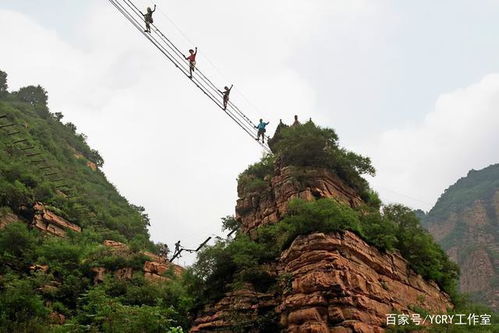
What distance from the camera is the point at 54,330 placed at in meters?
29.7

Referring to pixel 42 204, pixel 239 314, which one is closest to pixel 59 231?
pixel 42 204

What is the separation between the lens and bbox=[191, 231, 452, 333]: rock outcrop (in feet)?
69.6

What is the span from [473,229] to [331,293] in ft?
291

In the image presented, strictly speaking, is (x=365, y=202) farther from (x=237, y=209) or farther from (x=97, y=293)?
(x=97, y=293)

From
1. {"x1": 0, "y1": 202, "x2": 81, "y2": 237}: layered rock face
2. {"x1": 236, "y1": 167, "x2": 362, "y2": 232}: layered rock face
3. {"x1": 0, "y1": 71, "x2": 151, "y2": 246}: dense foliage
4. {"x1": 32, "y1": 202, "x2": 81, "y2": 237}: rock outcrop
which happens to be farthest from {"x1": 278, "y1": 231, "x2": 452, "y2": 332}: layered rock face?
{"x1": 0, "y1": 71, "x2": 151, "y2": 246}: dense foliage

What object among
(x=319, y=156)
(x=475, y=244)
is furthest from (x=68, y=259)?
(x=475, y=244)

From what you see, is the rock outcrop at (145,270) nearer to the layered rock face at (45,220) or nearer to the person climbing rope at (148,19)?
the layered rock face at (45,220)

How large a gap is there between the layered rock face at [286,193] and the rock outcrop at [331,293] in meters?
4.84

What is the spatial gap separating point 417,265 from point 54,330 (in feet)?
73.6

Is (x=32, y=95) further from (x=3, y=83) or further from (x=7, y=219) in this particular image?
(x=7, y=219)

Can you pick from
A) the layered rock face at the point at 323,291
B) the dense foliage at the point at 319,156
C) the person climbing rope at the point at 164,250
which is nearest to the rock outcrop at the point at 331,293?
the layered rock face at the point at 323,291

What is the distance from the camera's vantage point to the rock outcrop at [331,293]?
835 inches

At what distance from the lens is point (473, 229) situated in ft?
326

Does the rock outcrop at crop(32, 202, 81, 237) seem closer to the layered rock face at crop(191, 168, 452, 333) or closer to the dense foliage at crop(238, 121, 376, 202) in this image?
the dense foliage at crop(238, 121, 376, 202)
